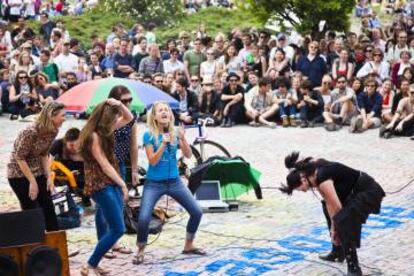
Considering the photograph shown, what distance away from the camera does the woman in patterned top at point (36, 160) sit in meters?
8.81

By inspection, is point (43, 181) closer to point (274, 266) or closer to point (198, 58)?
point (274, 266)

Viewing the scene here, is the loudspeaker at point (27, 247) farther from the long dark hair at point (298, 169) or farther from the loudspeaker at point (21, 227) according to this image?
the long dark hair at point (298, 169)

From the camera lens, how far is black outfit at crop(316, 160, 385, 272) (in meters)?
8.61

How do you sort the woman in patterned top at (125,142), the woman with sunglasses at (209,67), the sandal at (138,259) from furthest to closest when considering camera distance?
the woman with sunglasses at (209,67) < the woman in patterned top at (125,142) < the sandal at (138,259)

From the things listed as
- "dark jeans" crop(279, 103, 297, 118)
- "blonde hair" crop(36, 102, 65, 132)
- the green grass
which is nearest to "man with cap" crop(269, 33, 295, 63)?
"dark jeans" crop(279, 103, 297, 118)

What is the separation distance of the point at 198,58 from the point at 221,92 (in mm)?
A: 2234

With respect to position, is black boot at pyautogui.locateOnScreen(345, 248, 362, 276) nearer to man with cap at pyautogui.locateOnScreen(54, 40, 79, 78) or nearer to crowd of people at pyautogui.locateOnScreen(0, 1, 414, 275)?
crowd of people at pyautogui.locateOnScreen(0, 1, 414, 275)

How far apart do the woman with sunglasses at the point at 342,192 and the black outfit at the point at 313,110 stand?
34.3ft

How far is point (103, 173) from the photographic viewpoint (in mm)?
8562

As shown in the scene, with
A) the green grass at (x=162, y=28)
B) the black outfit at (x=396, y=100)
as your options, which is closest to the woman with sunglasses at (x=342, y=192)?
the black outfit at (x=396, y=100)

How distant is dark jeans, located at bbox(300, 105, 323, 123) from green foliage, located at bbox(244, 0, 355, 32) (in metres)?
5.12

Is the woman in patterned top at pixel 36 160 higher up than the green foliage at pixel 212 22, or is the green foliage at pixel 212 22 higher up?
the green foliage at pixel 212 22

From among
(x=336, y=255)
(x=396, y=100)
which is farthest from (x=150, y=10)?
(x=336, y=255)

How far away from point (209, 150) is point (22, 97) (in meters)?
7.33
